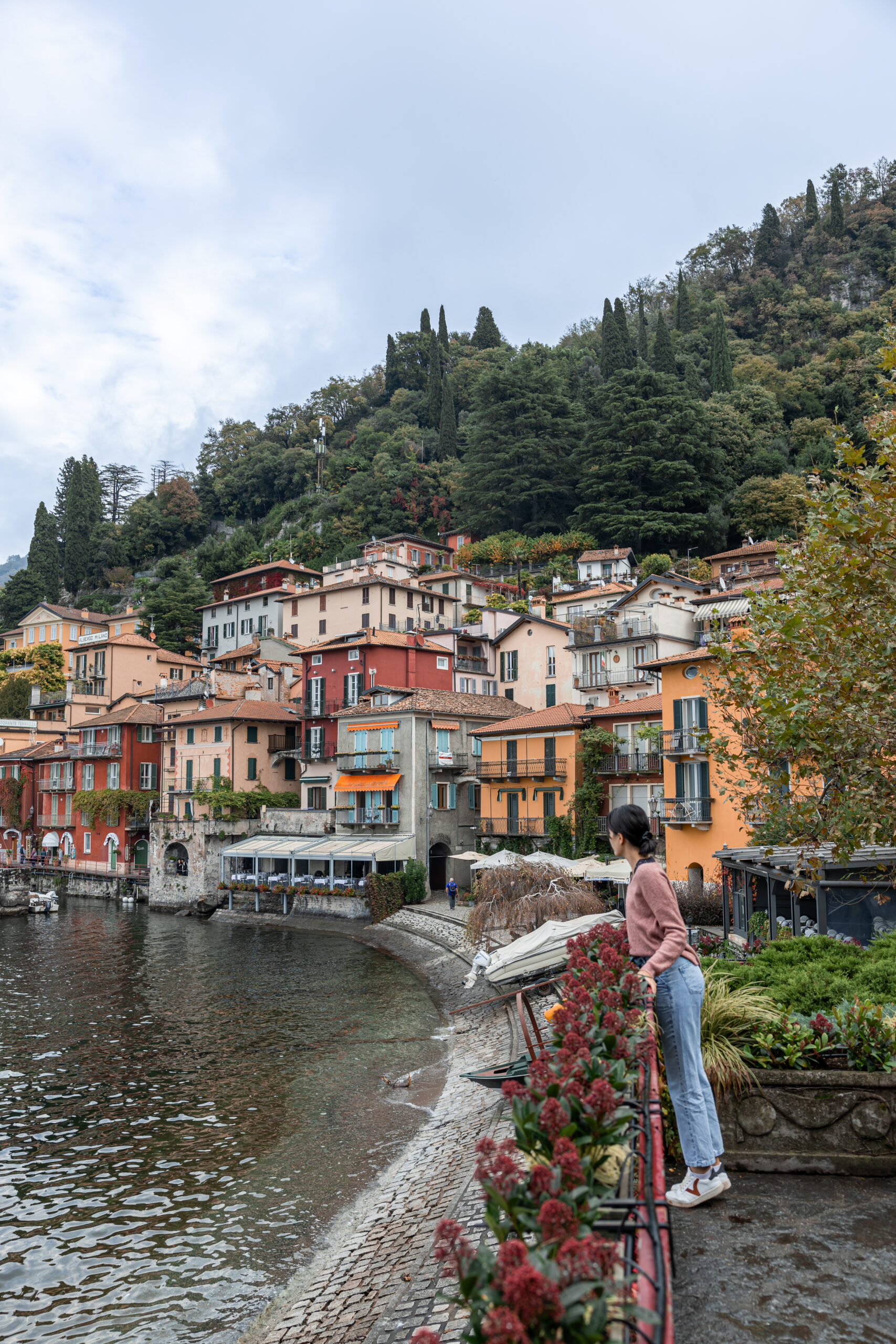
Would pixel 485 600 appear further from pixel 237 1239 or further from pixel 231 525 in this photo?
pixel 237 1239

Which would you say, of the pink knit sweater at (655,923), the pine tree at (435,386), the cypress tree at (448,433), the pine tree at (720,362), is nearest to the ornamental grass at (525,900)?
the pink knit sweater at (655,923)

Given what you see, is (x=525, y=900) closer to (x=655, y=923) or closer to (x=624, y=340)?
(x=655, y=923)

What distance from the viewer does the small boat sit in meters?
53.5

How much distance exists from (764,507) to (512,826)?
36764mm

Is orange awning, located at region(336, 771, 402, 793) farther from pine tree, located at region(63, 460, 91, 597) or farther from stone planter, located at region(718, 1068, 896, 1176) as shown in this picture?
pine tree, located at region(63, 460, 91, 597)

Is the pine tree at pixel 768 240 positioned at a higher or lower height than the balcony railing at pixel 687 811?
higher

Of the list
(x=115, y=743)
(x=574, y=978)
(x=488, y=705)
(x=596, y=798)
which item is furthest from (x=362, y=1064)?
(x=115, y=743)

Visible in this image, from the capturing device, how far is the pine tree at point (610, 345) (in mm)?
82062

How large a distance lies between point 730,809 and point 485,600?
42.4 meters

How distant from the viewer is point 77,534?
344 feet

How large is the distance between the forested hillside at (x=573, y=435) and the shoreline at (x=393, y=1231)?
51964 millimetres

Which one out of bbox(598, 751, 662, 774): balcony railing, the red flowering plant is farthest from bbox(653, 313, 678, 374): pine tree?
the red flowering plant

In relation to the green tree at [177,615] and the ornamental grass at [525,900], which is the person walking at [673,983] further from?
the green tree at [177,615]

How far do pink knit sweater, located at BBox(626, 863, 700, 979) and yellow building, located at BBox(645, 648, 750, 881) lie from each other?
82.7ft
